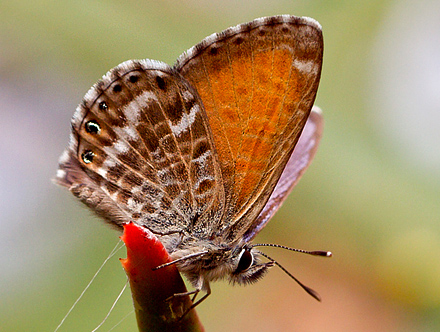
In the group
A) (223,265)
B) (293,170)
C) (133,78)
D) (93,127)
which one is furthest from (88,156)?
(293,170)

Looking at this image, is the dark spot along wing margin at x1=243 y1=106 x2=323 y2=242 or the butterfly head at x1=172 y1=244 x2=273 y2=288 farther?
→ the dark spot along wing margin at x1=243 y1=106 x2=323 y2=242

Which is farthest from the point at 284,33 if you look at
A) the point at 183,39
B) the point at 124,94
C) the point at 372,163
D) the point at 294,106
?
the point at 372,163

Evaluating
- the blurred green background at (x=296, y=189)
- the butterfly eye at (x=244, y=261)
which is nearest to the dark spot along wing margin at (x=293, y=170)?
the butterfly eye at (x=244, y=261)

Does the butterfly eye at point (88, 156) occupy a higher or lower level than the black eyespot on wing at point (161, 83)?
lower

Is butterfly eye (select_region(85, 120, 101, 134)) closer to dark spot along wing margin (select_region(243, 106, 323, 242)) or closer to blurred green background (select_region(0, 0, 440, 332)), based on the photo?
dark spot along wing margin (select_region(243, 106, 323, 242))

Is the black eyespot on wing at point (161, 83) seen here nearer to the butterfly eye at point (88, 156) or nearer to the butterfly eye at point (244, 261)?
the butterfly eye at point (88, 156)

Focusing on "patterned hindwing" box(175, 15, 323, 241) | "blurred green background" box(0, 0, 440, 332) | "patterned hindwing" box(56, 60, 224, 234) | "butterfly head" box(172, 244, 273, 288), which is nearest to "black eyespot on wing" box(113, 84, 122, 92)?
"patterned hindwing" box(56, 60, 224, 234)

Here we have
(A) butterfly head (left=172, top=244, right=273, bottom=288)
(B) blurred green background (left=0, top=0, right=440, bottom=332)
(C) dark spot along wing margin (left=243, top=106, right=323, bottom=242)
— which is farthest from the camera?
(B) blurred green background (left=0, top=0, right=440, bottom=332)
